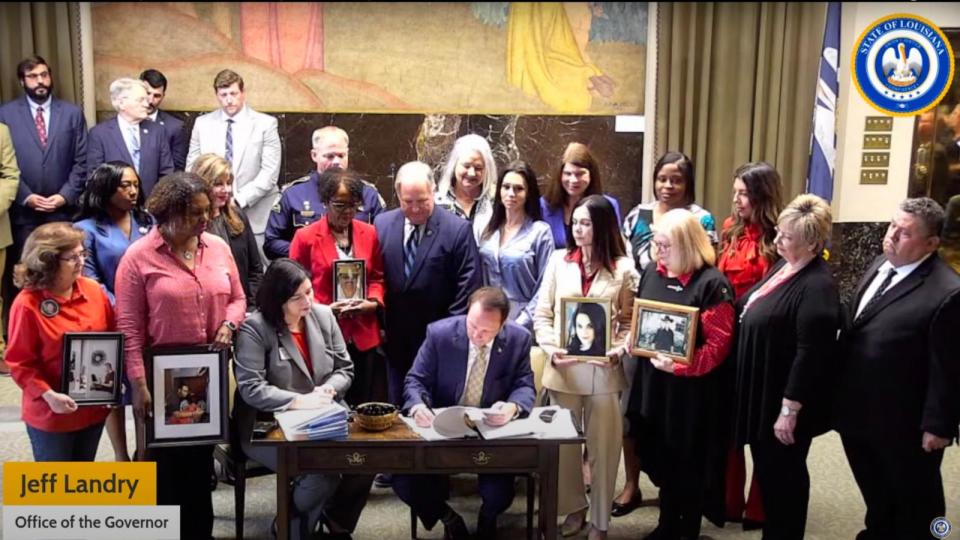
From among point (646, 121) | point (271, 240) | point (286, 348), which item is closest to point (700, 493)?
point (286, 348)

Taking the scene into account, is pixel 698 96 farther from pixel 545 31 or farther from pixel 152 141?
pixel 152 141

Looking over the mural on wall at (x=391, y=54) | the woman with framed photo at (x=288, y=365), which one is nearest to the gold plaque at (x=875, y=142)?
the mural on wall at (x=391, y=54)

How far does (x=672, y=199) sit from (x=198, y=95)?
3431 mm

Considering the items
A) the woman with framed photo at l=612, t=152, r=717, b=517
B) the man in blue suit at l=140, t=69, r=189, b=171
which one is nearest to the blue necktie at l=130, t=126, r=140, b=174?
the man in blue suit at l=140, t=69, r=189, b=171

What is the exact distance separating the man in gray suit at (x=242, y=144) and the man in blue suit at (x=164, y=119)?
0.25 feet

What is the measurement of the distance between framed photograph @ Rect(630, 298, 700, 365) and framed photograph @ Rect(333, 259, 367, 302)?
3.87ft

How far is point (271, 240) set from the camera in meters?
4.48

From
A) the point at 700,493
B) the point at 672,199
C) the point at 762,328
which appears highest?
the point at 672,199

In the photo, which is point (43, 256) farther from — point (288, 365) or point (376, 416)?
point (376, 416)

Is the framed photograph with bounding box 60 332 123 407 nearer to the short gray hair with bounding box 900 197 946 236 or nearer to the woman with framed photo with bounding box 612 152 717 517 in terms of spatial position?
the woman with framed photo with bounding box 612 152 717 517

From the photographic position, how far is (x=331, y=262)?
12.9 feet

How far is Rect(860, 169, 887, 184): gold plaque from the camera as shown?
628 cm

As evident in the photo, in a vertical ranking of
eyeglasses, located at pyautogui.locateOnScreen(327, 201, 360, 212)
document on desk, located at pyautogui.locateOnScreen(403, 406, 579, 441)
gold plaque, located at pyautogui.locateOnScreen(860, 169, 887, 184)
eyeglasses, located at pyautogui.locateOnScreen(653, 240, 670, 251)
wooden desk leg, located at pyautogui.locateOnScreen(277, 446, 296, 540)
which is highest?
gold plaque, located at pyautogui.locateOnScreen(860, 169, 887, 184)

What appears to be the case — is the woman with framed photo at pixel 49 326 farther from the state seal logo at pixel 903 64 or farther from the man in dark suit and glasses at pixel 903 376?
the state seal logo at pixel 903 64
